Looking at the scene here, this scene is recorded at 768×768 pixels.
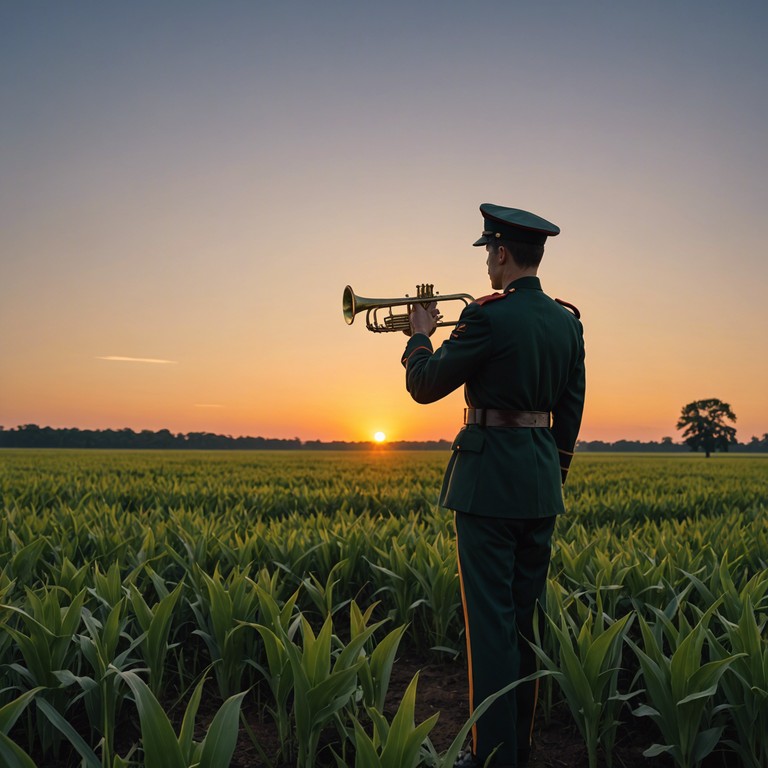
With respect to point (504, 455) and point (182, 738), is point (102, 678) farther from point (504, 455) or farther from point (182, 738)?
point (504, 455)

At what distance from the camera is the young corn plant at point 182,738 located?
85.7 inches

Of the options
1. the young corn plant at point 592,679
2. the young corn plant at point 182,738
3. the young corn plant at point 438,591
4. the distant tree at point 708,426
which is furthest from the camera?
the distant tree at point 708,426

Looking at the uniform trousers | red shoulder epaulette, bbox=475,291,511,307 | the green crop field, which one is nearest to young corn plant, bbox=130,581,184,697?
the green crop field

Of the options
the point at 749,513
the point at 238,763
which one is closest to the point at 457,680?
the point at 238,763

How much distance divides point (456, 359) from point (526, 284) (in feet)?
1.96

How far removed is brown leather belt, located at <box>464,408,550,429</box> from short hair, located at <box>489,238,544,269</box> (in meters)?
0.78

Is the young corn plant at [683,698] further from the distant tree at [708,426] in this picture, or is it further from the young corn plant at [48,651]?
the distant tree at [708,426]

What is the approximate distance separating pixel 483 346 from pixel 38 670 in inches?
111

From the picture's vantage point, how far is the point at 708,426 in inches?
3939

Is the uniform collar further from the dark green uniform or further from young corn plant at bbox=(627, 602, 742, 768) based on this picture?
young corn plant at bbox=(627, 602, 742, 768)

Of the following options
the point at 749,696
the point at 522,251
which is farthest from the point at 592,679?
the point at 522,251

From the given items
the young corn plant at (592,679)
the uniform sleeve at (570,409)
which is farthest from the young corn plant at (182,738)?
the uniform sleeve at (570,409)

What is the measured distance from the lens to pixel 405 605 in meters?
4.88

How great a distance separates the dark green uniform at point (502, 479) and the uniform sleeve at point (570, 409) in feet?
0.55
